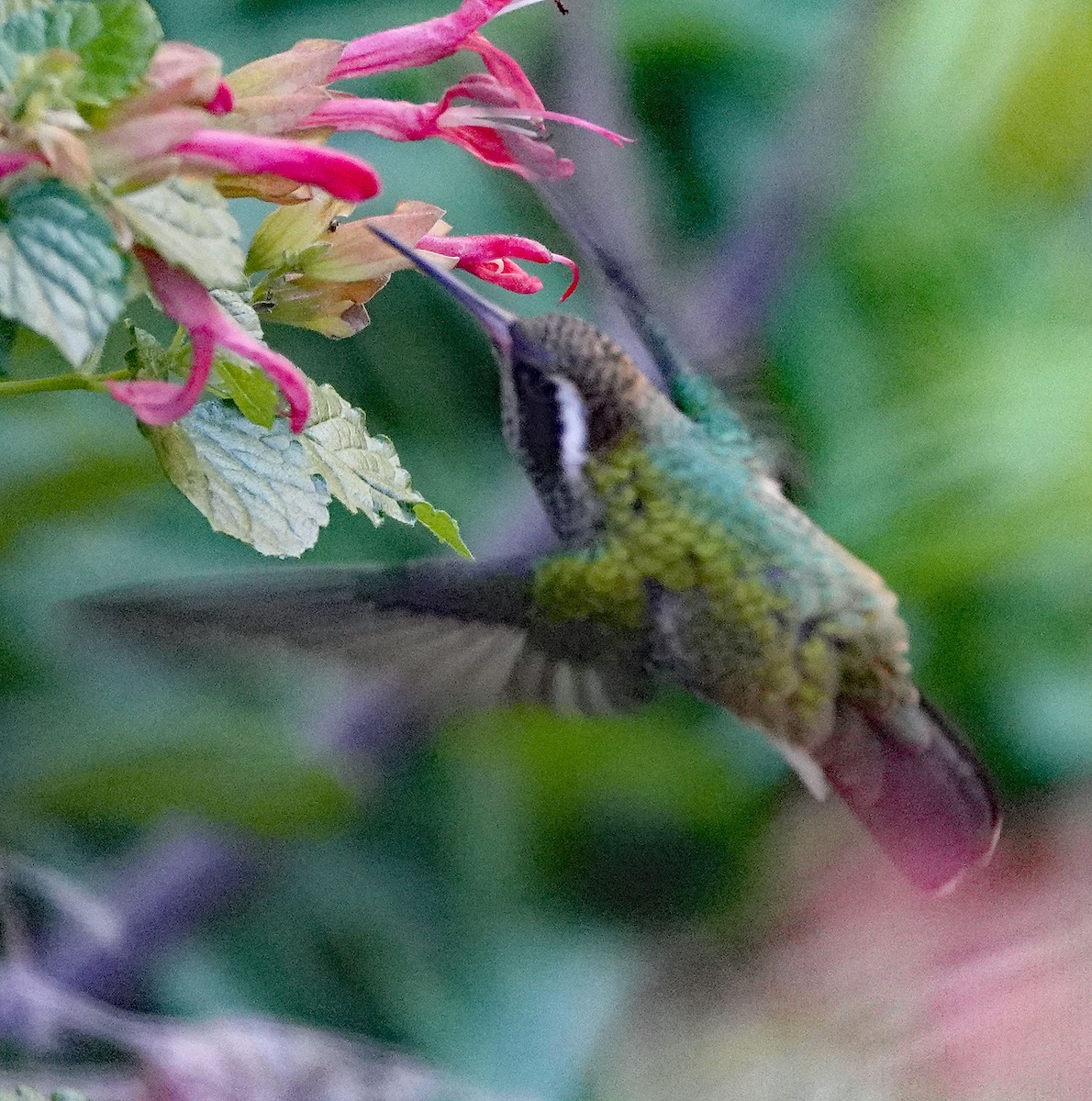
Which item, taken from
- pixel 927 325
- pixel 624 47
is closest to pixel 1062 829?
pixel 927 325

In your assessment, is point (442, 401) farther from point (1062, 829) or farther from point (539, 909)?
point (1062, 829)

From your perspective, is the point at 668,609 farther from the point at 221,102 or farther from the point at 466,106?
the point at 221,102

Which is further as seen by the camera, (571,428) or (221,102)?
(571,428)

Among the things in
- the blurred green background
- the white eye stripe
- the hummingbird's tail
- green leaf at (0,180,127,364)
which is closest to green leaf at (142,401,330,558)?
green leaf at (0,180,127,364)

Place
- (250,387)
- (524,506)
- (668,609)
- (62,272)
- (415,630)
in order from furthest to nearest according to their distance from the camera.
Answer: (524,506) → (668,609) → (415,630) → (250,387) → (62,272)

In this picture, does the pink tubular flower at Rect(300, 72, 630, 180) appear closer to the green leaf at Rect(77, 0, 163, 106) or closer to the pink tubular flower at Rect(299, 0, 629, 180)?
the pink tubular flower at Rect(299, 0, 629, 180)

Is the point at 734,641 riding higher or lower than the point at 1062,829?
higher

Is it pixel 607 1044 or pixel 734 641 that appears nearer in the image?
pixel 734 641

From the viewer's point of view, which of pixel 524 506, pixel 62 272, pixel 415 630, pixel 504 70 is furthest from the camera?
pixel 524 506

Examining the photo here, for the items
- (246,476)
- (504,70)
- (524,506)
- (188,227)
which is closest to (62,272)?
(188,227)
